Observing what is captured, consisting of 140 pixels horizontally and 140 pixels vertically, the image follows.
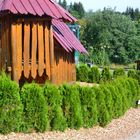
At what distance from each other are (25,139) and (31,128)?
57cm

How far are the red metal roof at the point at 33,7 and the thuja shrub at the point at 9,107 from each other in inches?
112

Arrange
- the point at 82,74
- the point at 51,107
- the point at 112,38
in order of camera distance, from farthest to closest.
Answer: the point at 112,38 < the point at 82,74 < the point at 51,107

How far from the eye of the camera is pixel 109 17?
7531cm

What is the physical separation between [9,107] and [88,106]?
9.16 ft

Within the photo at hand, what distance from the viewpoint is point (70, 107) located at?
12.8 meters

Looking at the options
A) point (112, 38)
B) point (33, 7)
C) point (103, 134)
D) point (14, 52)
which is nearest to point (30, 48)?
point (14, 52)

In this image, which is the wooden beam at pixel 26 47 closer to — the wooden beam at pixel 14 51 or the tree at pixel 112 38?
the wooden beam at pixel 14 51

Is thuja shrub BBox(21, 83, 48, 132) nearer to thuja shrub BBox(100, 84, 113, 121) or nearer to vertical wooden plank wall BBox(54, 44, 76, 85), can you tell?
thuja shrub BBox(100, 84, 113, 121)

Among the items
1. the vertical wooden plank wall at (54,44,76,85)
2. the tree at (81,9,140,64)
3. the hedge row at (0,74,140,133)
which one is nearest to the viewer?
the hedge row at (0,74,140,133)

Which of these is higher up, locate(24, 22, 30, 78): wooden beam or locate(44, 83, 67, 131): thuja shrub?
locate(24, 22, 30, 78): wooden beam

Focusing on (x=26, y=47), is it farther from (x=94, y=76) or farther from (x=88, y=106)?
(x=94, y=76)

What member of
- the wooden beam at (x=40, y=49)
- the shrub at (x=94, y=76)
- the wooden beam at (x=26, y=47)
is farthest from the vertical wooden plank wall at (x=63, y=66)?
the shrub at (x=94, y=76)

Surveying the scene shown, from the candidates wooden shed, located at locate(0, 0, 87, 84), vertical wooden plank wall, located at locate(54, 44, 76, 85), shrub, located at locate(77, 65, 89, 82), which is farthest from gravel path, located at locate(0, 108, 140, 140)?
shrub, located at locate(77, 65, 89, 82)

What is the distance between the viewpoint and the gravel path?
1147cm
